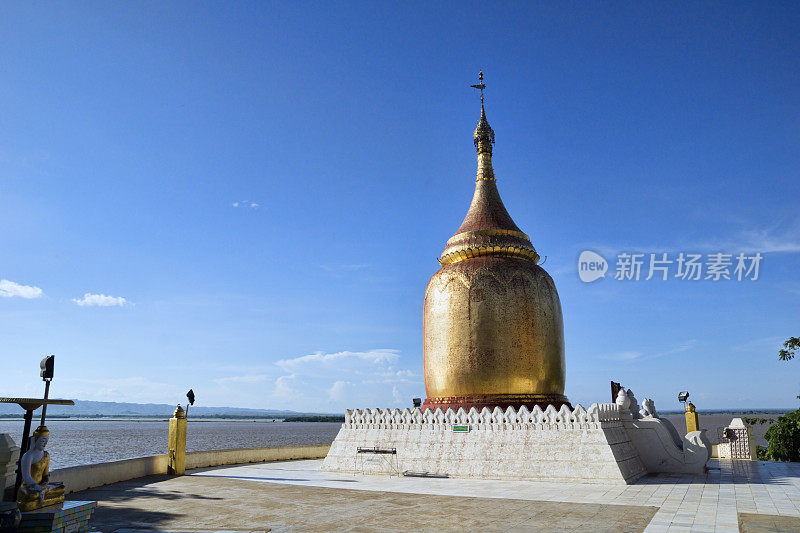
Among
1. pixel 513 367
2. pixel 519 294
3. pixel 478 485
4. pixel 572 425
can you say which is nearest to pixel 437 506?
pixel 478 485

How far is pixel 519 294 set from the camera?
981 inches

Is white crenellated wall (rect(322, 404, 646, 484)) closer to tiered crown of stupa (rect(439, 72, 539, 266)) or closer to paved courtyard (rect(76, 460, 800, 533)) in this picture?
paved courtyard (rect(76, 460, 800, 533))

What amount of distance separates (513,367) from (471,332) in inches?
90.4

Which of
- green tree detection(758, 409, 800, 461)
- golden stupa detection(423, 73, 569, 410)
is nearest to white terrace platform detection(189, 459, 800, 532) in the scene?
green tree detection(758, 409, 800, 461)

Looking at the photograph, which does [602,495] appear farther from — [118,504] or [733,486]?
[118,504]

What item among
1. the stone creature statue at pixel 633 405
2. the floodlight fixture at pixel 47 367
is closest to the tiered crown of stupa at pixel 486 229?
the stone creature statue at pixel 633 405

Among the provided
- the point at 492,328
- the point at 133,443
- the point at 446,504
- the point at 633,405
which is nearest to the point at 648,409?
the point at 633,405

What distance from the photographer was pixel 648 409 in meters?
23.1

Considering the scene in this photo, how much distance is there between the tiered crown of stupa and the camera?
2689cm

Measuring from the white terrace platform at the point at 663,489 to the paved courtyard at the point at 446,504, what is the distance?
28 mm

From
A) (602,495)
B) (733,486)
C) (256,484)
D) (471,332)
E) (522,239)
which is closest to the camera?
(602,495)

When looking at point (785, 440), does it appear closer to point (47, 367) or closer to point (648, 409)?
point (648, 409)

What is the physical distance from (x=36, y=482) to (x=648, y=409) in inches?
837

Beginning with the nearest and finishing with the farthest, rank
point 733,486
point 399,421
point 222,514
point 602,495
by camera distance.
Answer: point 222,514, point 602,495, point 733,486, point 399,421
